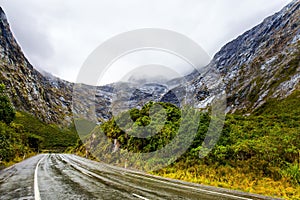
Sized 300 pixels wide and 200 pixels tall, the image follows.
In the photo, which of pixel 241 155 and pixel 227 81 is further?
pixel 227 81

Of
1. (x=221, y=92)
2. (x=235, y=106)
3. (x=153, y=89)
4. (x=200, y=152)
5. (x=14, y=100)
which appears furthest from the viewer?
(x=14, y=100)

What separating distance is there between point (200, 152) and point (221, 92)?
3816 inches

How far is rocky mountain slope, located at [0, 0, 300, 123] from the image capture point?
27.1 meters

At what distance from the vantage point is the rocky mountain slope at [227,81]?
27.1 meters

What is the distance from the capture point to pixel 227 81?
118750 millimetres

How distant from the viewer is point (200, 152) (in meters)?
16.3

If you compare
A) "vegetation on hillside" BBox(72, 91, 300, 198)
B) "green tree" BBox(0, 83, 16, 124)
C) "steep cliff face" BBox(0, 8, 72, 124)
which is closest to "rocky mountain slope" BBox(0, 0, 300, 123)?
"steep cliff face" BBox(0, 8, 72, 124)

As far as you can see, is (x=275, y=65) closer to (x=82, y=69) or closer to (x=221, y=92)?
(x=221, y=92)

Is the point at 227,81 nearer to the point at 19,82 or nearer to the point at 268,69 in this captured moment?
the point at 268,69

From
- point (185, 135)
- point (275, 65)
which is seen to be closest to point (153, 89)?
point (185, 135)

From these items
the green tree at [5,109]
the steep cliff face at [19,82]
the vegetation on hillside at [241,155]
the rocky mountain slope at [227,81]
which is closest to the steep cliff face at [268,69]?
the rocky mountain slope at [227,81]

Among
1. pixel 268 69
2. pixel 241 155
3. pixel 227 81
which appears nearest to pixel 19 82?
pixel 227 81

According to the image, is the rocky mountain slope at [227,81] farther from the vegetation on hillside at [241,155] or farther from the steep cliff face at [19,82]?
the vegetation on hillside at [241,155]

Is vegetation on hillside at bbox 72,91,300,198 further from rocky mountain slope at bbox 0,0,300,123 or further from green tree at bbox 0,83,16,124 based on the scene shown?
green tree at bbox 0,83,16,124
